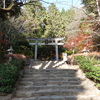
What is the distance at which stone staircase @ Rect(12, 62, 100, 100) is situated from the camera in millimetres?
3539

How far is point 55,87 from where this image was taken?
418 cm

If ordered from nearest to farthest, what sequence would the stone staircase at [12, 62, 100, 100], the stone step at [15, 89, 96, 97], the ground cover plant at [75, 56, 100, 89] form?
the stone staircase at [12, 62, 100, 100], the stone step at [15, 89, 96, 97], the ground cover plant at [75, 56, 100, 89]

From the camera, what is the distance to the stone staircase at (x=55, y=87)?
3539 millimetres

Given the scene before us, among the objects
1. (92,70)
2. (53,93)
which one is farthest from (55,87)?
(92,70)

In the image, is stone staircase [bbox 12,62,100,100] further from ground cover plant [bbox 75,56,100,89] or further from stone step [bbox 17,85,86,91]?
ground cover plant [bbox 75,56,100,89]

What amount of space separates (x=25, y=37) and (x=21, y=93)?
434 inches

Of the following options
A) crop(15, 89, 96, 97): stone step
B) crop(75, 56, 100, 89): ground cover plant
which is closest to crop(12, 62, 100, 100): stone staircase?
crop(15, 89, 96, 97): stone step

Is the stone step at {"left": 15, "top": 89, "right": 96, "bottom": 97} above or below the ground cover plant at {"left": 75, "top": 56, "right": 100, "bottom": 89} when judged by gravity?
below

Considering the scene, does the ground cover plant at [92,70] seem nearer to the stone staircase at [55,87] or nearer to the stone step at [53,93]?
the stone staircase at [55,87]

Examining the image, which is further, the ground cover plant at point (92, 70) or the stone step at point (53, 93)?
the ground cover plant at point (92, 70)

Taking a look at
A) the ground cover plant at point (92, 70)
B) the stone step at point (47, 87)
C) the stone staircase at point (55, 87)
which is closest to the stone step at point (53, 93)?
the stone staircase at point (55, 87)

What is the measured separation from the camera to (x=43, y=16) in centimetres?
1905

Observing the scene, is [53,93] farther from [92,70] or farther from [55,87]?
[92,70]

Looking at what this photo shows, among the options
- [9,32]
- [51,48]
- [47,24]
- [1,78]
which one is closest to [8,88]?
[1,78]
